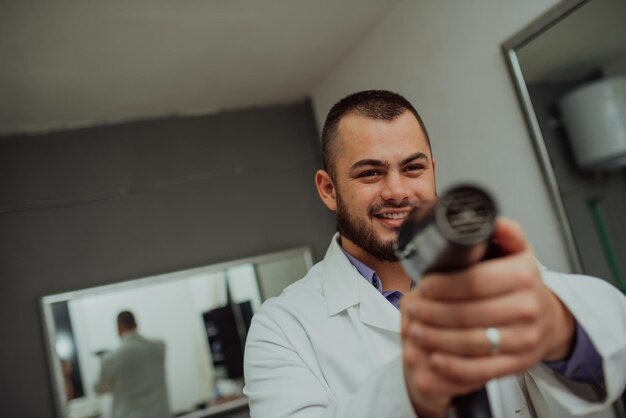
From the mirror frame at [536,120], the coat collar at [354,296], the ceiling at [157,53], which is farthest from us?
the ceiling at [157,53]

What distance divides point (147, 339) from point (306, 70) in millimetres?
1781

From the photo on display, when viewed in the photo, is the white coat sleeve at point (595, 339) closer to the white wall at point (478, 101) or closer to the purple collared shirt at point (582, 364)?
the purple collared shirt at point (582, 364)

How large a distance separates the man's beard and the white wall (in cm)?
103

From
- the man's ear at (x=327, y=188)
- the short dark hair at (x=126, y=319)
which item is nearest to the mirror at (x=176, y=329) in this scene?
the short dark hair at (x=126, y=319)

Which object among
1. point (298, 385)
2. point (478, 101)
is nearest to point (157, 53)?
point (478, 101)

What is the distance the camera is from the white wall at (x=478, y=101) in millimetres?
1979

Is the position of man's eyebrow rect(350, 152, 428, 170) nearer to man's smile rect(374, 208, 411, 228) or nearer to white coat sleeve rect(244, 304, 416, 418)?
man's smile rect(374, 208, 411, 228)

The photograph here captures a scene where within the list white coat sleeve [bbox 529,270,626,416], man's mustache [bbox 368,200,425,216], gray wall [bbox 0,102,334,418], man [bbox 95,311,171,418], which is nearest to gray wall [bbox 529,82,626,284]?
man's mustache [bbox 368,200,425,216]

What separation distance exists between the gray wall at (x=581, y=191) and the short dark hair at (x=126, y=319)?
2.20 m

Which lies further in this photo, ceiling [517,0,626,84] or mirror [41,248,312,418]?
mirror [41,248,312,418]

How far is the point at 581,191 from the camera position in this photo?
1.86 m

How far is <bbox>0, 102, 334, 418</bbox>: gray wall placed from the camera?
274 cm

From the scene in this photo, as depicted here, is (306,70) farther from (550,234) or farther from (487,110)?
(550,234)

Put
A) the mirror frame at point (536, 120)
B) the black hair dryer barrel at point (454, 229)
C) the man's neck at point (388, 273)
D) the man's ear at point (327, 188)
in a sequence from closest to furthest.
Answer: the black hair dryer barrel at point (454, 229), the man's neck at point (388, 273), the man's ear at point (327, 188), the mirror frame at point (536, 120)
